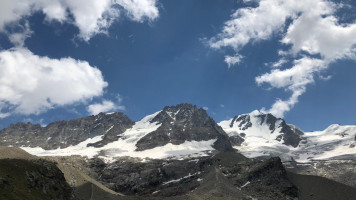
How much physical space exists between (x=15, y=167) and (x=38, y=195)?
18.2 metres

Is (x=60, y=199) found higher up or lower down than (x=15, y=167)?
lower down

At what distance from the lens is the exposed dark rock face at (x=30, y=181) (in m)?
152

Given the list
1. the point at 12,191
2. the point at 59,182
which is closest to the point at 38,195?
the point at 12,191

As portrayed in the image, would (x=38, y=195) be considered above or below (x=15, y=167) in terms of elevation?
below

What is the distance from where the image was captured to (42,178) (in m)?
180

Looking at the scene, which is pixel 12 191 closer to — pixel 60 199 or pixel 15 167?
pixel 15 167

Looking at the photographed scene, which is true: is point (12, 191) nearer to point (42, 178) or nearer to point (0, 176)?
point (0, 176)

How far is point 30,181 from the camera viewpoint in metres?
168

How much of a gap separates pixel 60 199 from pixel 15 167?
27.8 meters

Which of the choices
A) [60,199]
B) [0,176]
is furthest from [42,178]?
[0,176]

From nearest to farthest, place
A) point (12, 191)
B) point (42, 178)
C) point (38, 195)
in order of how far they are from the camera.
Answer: point (12, 191), point (38, 195), point (42, 178)

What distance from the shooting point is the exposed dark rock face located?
15162cm

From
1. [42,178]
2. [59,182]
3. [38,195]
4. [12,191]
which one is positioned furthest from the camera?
[59,182]

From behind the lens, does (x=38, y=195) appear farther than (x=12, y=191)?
Yes
